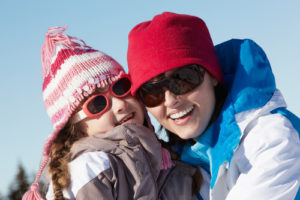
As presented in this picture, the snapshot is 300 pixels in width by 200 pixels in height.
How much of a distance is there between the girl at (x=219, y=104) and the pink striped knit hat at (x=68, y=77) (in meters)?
0.28

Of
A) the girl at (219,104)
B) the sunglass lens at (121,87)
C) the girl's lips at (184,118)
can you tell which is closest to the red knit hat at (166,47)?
the girl at (219,104)

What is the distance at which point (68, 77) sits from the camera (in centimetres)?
313

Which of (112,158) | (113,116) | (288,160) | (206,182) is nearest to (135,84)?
(113,116)

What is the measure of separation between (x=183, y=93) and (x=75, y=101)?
2.69 feet

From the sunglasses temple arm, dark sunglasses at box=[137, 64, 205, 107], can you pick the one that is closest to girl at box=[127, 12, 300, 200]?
dark sunglasses at box=[137, 64, 205, 107]

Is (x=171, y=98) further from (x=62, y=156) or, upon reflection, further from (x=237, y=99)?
(x=62, y=156)

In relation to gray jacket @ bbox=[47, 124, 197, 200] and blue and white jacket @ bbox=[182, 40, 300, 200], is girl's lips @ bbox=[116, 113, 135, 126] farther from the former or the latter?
blue and white jacket @ bbox=[182, 40, 300, 200]

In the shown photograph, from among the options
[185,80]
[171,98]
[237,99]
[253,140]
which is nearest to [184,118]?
[171,98]

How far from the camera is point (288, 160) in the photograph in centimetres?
254

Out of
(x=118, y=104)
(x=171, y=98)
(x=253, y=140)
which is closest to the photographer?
(x=253, y=140)

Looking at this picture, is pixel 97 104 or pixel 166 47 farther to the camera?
pixel 97 104

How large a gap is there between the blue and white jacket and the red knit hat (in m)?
0.26

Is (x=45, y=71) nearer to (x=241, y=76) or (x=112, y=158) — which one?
(x=112, y=158)

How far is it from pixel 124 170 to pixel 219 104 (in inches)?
34.4
